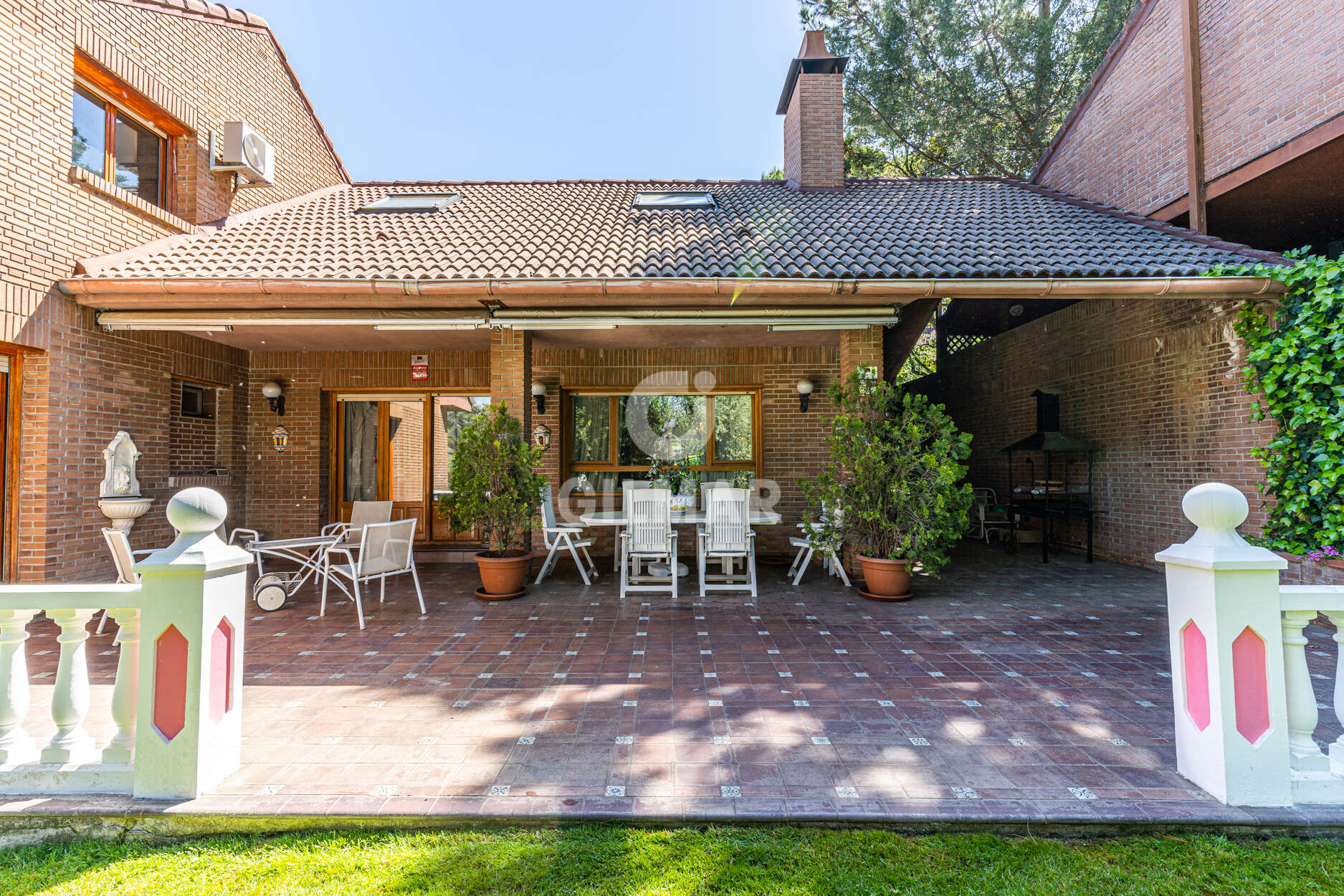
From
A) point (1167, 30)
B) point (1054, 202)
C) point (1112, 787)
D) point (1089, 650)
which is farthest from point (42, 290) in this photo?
point (1167, 30)

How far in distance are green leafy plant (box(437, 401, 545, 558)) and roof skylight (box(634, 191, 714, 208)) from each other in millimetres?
4074

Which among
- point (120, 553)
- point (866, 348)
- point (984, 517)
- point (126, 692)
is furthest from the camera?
point (984, 517)

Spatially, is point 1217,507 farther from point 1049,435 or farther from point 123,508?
point 123,508

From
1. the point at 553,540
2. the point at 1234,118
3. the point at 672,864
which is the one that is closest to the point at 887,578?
the point at 553,540

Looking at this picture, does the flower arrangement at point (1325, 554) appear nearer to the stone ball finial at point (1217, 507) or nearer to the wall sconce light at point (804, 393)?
the stone ball finial at point (1217, 507)

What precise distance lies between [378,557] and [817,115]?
811 cm

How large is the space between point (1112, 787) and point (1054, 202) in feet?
25.4

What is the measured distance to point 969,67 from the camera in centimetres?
1095

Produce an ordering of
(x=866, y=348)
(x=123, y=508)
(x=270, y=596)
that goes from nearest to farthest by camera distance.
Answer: (x=270, y=596), (x=123, y=508), (x=866, y=348)

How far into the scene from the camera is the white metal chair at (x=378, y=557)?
4.61m

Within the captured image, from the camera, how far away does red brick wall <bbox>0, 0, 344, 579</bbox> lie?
15.4 feet

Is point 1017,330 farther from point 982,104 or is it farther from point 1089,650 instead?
point 1089,650

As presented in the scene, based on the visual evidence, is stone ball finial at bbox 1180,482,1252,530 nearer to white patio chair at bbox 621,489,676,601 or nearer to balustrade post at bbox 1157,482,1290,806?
balustrade post at bbox 1157,482,1290,806

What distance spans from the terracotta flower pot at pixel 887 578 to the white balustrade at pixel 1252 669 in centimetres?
304
